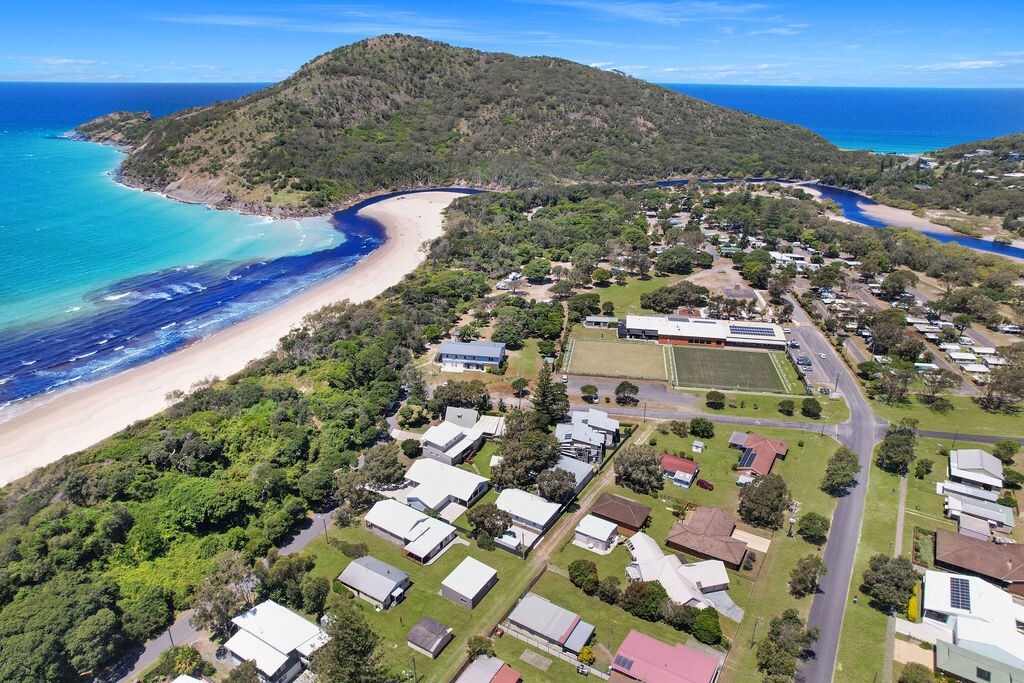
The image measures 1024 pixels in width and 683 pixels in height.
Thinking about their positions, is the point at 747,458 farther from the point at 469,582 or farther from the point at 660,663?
the point at 469,582

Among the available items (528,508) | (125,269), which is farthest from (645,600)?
(125,269)

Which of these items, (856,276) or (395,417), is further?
(856,276)

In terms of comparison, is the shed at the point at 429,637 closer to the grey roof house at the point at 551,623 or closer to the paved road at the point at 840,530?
the grey roof house at the point at 551,623

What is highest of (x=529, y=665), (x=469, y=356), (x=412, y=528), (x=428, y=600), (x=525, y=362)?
(x=469, y=356)

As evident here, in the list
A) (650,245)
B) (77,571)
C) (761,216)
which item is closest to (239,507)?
(77,571)

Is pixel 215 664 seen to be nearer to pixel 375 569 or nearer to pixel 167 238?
pixel 375 569

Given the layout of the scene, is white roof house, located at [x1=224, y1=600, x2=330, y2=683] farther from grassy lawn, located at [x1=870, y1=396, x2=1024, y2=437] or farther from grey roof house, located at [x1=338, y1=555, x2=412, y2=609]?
grassy lawn, located at [x1=870, y1=396, x2=1024, y2=437]

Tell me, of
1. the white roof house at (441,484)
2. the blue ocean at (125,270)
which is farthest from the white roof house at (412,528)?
the blue ocean at (125,270)
